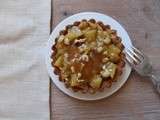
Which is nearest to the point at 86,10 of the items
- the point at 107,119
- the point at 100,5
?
the point at 100,5

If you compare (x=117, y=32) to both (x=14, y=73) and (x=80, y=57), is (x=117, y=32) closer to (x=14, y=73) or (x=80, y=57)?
(x=80, y=57)

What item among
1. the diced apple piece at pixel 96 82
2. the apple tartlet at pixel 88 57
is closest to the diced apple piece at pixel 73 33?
the apple tartlet at pixel 88 57

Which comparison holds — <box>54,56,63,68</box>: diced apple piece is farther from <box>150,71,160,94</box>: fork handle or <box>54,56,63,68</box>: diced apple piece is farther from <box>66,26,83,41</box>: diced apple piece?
<box>150,71,160,94</box>: fork handle

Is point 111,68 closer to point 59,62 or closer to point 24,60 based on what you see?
point 59,62

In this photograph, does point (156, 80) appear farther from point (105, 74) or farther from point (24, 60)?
point (24, 60)

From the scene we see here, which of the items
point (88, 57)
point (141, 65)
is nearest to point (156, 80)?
point (141, 65)

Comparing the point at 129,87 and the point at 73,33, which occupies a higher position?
the point at 73,33
